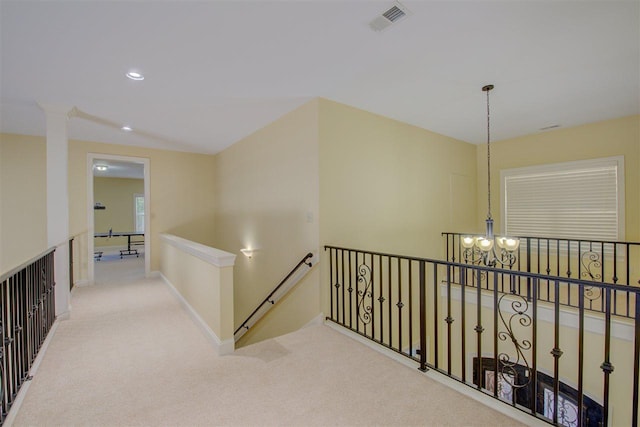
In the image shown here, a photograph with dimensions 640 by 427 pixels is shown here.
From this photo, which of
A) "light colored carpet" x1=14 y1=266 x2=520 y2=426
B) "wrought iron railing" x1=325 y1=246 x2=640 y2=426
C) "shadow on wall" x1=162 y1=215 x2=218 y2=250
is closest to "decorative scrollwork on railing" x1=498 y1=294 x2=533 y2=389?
"wrought iron railing" x1=325 y1=246 x2=640 y2=426

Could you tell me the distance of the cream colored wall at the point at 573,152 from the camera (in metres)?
4.42

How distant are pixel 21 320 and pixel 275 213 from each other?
2950 mm

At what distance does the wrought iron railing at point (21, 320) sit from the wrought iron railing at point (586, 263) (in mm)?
4943

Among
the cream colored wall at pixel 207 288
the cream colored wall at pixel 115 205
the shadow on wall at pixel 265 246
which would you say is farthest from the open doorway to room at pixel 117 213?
the cream colored wall at pixel 207 288

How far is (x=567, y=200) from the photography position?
506 centimetres

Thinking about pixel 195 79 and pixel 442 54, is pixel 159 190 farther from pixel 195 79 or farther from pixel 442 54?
pixel 442 54

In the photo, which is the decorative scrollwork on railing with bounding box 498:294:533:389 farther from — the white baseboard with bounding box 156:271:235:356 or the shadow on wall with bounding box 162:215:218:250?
the shadow on wall with bounding box 162:215:218:250

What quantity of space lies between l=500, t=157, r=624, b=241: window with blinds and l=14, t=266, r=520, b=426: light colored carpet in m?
4.43

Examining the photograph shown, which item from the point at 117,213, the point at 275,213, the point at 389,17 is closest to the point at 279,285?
the point at 275,213

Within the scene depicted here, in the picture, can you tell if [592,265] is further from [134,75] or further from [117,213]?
[117,213]

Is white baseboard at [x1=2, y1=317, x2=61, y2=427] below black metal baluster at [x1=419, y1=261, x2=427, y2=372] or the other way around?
below

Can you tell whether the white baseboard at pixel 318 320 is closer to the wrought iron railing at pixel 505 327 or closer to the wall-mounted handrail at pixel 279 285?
the wrought iron railing at pixel 505 327

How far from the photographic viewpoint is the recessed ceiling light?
9.85 feet

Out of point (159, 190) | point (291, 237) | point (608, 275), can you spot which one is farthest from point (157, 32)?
point (608, 275)
